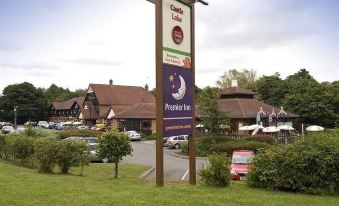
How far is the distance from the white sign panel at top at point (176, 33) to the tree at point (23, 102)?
94848 millimetres

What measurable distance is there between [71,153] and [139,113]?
42.9 metres

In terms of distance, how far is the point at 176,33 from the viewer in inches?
578

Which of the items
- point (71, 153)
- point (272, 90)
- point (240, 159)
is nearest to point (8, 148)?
point (71, 153)

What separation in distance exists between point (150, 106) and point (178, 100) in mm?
50415

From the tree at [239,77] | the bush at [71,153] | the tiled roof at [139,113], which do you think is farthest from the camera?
the tree at [239,77]

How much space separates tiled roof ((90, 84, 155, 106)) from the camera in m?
77.5

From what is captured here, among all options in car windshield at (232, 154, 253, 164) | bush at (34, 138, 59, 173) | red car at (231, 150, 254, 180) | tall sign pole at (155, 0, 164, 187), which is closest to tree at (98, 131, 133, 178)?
bush at (34, 138, 59, 173)

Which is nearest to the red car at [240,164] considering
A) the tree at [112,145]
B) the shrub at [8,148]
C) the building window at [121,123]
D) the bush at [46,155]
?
the tree at [112,145]

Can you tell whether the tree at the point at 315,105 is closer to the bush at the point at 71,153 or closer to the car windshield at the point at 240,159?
the car windshield at the point at 240,159

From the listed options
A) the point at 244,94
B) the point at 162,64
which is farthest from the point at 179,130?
the point at 244,94

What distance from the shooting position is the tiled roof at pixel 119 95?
7750 centimetres

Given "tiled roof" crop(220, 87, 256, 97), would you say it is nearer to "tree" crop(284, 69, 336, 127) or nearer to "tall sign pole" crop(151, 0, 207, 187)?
"tree" crop(284, 69, 336, 127)

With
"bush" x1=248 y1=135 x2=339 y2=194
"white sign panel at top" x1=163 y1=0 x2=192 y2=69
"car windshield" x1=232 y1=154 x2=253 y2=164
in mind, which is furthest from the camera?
"car windshield" x1=232 y1=154 x2=253 y2=164

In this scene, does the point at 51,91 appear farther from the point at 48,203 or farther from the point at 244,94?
the point at 48,203
